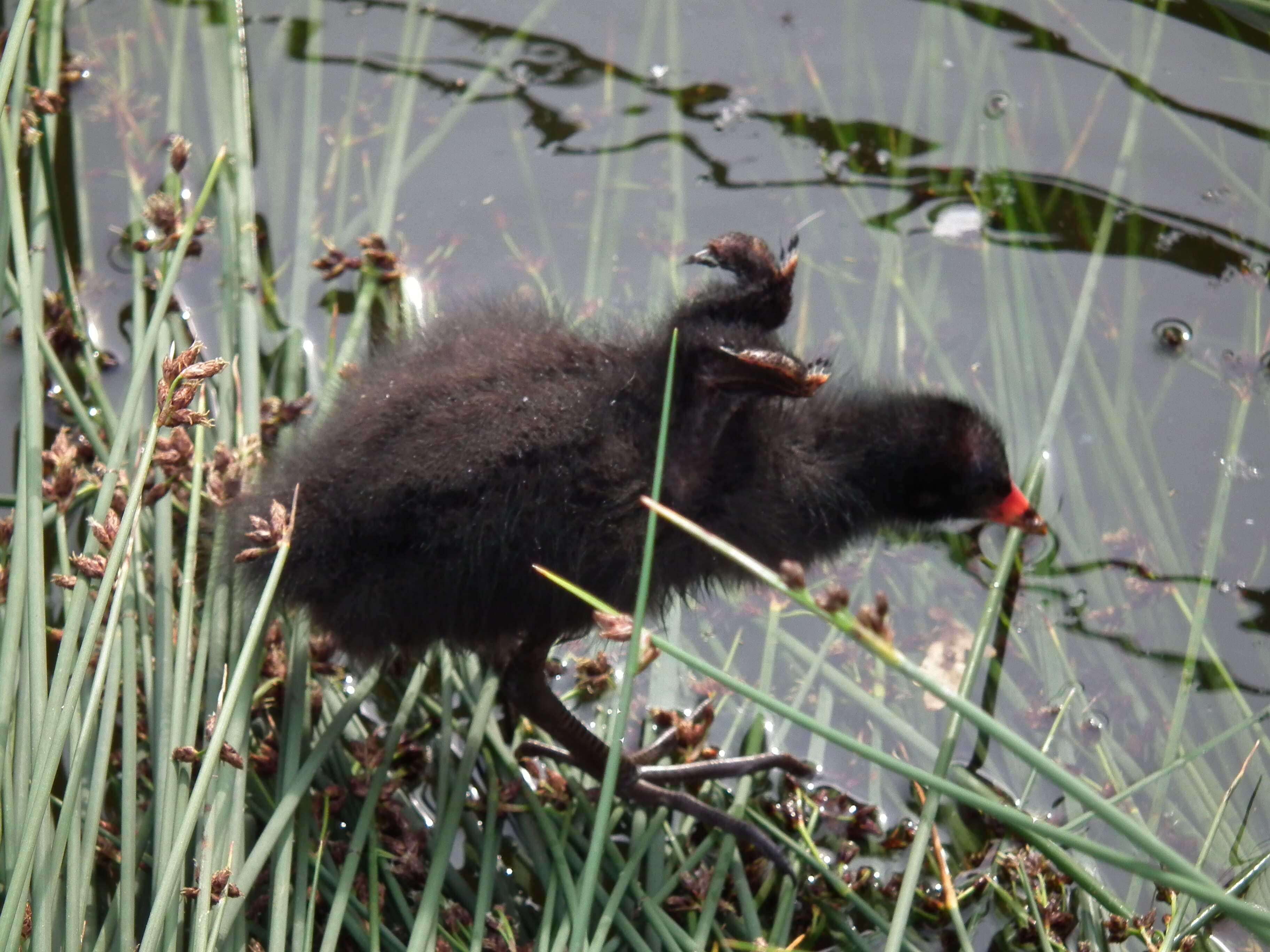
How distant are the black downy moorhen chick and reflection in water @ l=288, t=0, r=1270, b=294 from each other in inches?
45.4

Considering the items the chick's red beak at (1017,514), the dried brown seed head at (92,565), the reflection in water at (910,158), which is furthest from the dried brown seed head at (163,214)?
the chick's red beak at (1017,514)

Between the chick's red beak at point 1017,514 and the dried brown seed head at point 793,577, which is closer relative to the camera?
the dried brown seed head at point 793,577

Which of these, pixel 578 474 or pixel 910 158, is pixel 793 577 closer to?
pixel 578 474

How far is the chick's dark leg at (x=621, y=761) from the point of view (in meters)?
2.66

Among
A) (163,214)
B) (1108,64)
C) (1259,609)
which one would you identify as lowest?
(1259,609)

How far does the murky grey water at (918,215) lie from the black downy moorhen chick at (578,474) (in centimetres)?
44

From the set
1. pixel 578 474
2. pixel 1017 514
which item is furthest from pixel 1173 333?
pixel 578 474

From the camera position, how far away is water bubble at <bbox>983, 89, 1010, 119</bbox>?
Result: 12.7 ft

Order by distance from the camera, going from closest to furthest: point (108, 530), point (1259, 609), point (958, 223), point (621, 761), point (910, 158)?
point (108, 530) → point (621, 761) → point (1259, 609) → point (958, 223) → point (910, 158)

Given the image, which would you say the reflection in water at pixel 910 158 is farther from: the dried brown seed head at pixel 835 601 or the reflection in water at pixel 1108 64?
the dried brown seed head at pixel 835 601

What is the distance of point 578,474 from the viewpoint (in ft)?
7.76

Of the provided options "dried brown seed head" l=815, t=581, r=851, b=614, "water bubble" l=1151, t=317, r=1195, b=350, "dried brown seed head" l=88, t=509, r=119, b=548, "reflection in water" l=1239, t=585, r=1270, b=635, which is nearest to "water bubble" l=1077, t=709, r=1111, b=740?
"reflection in water" l=1239, t=585, r=1270, b=635

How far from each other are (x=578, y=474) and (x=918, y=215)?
1827mm

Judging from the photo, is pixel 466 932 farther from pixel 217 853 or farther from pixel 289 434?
pixel 289 434
